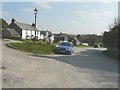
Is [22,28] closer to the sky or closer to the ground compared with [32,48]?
closer to the sky

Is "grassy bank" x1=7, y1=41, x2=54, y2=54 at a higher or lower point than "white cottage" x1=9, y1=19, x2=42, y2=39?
lower

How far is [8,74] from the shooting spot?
446 inches

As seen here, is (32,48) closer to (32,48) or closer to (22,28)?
(32,48)

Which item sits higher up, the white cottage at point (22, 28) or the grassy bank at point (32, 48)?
the white cottage at point (22, 28)

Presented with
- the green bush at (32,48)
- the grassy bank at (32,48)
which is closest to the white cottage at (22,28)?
the green bush at (32,48)

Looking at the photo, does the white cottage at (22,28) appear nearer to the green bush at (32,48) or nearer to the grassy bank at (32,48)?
the green bush at (32,48)

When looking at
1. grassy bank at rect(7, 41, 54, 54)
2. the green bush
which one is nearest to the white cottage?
the green bush

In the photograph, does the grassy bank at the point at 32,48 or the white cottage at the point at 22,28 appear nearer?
the grassy bank at the point at 32,48

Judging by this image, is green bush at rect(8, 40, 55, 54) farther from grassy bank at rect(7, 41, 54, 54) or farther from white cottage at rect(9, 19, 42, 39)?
white cottage at rect(9, 19, 42, 39)

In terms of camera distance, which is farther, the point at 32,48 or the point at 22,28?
the point at 22,28

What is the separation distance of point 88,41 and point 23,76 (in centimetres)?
11983

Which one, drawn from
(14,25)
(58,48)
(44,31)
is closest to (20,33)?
(14,25)

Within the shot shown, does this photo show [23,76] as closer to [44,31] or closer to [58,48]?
[58,48]

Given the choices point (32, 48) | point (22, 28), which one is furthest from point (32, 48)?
point (22, 28)
